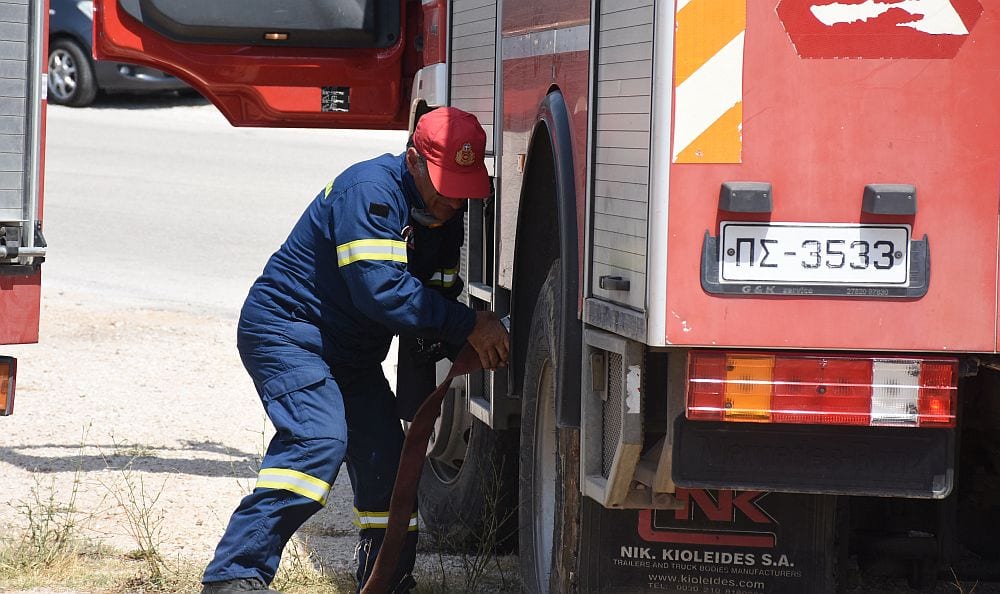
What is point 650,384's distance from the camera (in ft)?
11.4

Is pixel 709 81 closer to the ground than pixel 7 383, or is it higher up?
higher up

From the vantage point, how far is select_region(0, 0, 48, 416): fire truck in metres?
4.68

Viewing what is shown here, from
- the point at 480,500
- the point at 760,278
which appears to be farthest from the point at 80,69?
the point at 760,278

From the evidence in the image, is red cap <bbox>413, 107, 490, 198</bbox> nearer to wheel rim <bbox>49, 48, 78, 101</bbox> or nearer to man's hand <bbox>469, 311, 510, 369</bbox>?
man's hand <bbox>469, 311, 510, 369</bbox>

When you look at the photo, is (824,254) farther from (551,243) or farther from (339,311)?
(339,311)

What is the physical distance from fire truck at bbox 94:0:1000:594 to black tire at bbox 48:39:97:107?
1530cm

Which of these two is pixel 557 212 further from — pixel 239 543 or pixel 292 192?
pixel 292 192

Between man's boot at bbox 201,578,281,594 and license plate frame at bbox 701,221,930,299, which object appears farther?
man's boot at bbox 201,578,281,594

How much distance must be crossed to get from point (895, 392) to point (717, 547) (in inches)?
32.9

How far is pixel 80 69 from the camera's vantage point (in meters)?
18.5

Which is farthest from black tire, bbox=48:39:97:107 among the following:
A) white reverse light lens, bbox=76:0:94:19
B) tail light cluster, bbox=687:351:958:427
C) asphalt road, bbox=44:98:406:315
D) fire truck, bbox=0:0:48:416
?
tail light cluster, bbox=687:351:958:427

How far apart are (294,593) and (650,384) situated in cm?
203

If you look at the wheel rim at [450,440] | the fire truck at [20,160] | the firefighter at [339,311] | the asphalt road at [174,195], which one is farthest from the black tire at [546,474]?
the asphalt road at [174,195]

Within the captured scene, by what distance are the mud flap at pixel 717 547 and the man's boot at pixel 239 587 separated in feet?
3.53
